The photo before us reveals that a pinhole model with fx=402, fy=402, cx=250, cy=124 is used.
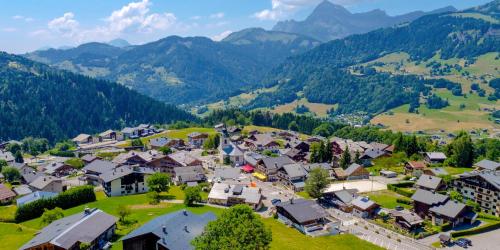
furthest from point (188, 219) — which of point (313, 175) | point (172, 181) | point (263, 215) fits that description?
point (172, 181)

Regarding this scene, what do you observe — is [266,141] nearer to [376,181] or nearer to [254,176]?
[254,176]

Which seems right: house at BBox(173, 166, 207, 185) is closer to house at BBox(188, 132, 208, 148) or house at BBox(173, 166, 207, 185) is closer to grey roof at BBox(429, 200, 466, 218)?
grey roof at BBox(429, 200, 466, 218)

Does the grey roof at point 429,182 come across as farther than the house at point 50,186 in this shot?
No

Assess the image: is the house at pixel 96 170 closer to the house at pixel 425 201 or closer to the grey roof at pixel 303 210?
the grey roof at pixel 303 210

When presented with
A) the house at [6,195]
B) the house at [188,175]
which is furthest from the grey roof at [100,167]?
the house at [6,195]

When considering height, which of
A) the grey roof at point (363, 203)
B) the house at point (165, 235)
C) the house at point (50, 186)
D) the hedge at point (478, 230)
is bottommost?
Answer: the hedge at point (478, 230)

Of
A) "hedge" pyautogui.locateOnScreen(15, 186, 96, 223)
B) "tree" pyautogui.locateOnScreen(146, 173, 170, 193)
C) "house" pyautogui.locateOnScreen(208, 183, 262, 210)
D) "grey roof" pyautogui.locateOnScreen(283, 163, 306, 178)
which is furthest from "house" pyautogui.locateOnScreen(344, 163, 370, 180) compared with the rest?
"hedge" pyautogui.locateOnScreen(15, 186, 96, 223)
